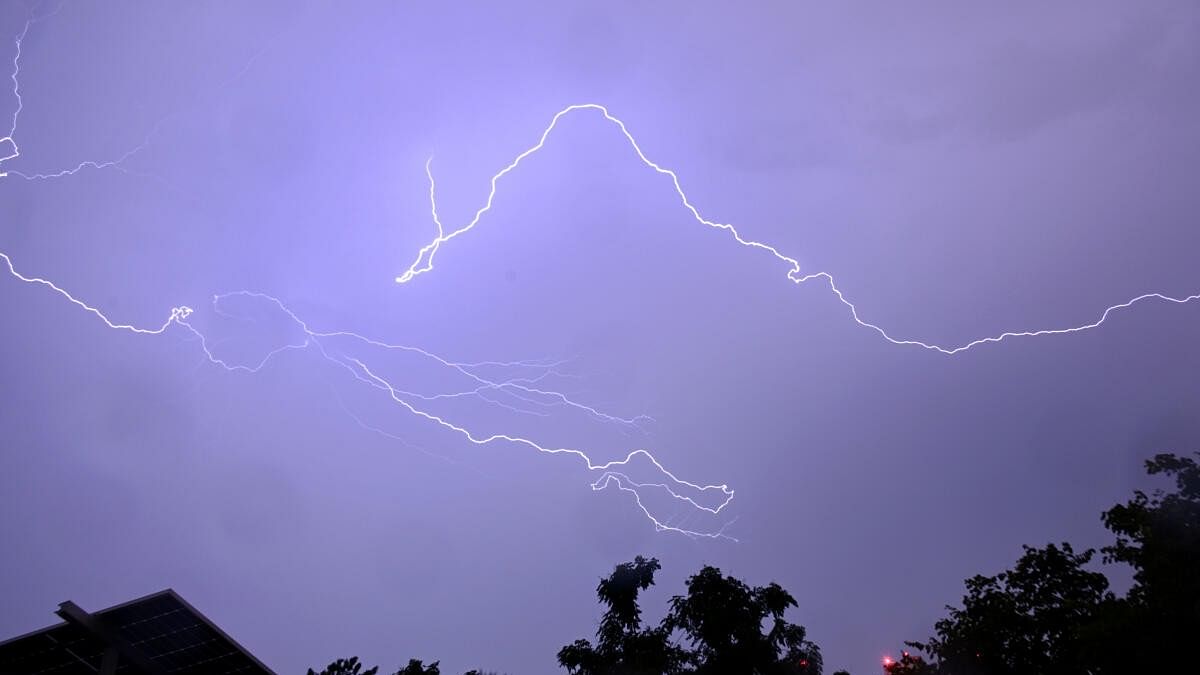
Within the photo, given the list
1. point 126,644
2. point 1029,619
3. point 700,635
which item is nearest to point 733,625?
point 700,635

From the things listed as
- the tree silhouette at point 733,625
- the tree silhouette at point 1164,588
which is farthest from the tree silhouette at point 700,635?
the tree silhouette at point 1164,588

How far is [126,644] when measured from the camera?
8.44m

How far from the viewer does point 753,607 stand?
12828mm

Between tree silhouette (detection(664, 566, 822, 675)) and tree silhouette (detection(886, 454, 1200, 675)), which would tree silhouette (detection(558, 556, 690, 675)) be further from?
tree silhouette (detection(886, 454, 1200, 675))

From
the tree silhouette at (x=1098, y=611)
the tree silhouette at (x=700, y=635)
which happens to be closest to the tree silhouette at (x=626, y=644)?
the tree silhouette at (x=700, y=635)

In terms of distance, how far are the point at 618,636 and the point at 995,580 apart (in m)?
7.80

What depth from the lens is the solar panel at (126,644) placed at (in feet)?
26.6

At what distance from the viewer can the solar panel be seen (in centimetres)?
810

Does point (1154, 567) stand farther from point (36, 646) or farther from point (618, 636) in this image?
point (36, 646)

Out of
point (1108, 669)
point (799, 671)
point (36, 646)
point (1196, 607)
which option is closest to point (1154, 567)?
point (1196, 607)

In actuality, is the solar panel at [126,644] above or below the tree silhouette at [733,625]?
below

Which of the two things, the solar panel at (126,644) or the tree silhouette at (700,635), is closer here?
the solar panel at (126,644)

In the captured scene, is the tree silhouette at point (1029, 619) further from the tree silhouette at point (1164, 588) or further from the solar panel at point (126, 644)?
the solar panel at point (126, 644)

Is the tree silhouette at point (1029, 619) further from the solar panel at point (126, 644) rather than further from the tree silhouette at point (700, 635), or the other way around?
the solar panel at point (126, 644)
